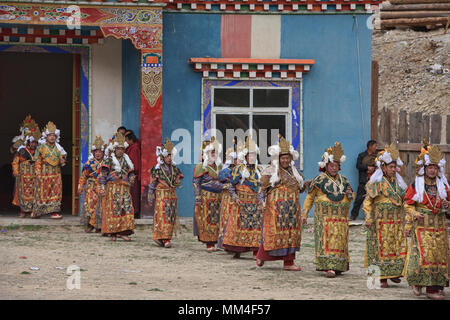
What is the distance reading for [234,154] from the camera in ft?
37.9

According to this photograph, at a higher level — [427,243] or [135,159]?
[135,159]

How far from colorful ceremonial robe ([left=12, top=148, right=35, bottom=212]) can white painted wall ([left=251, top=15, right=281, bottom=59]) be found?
14.0 feet

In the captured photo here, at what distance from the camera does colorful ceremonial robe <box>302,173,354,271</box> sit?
976 cm

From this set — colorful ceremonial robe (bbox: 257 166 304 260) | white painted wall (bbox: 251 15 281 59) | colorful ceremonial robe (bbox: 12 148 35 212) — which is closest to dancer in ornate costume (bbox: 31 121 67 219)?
colorful ceremonial robe (bbox: 12 148 35 212)

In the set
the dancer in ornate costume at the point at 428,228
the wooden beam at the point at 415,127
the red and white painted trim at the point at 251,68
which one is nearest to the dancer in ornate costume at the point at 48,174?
the red and white painted trim at the point at 251,68

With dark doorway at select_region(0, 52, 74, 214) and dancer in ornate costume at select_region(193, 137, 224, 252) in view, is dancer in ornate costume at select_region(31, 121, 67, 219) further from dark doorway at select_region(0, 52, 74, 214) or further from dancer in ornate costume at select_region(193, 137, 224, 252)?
dark doorway at select_region(0, 52, 74, 214)

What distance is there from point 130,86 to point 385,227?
706 cm

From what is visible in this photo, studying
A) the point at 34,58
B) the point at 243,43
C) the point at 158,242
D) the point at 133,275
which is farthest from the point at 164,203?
the point at 34,58

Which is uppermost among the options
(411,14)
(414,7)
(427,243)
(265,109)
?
(414,7)

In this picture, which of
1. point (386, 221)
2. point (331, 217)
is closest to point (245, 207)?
point (331, 217)

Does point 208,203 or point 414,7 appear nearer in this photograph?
point 208,203

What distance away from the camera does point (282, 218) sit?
1020 centimetres

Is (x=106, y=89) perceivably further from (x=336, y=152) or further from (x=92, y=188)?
(x=336, y=152)

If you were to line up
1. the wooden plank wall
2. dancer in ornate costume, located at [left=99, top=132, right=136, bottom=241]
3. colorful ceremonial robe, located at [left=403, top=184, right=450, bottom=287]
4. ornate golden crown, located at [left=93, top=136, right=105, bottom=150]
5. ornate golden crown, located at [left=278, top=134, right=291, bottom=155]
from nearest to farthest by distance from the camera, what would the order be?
colorful ceremonial robe, located at [left=403, top=184, right=450, bottom=287] < ornate golden crown, located at [left=278, top=134, right=291, bottom=155] < dancer in ornate costume, located at [left=99, top=132, right=136, bottom=241] < ornate golden crown, located at [left=93, top=136, right=105, bottom=150] < the wooden plank wall
